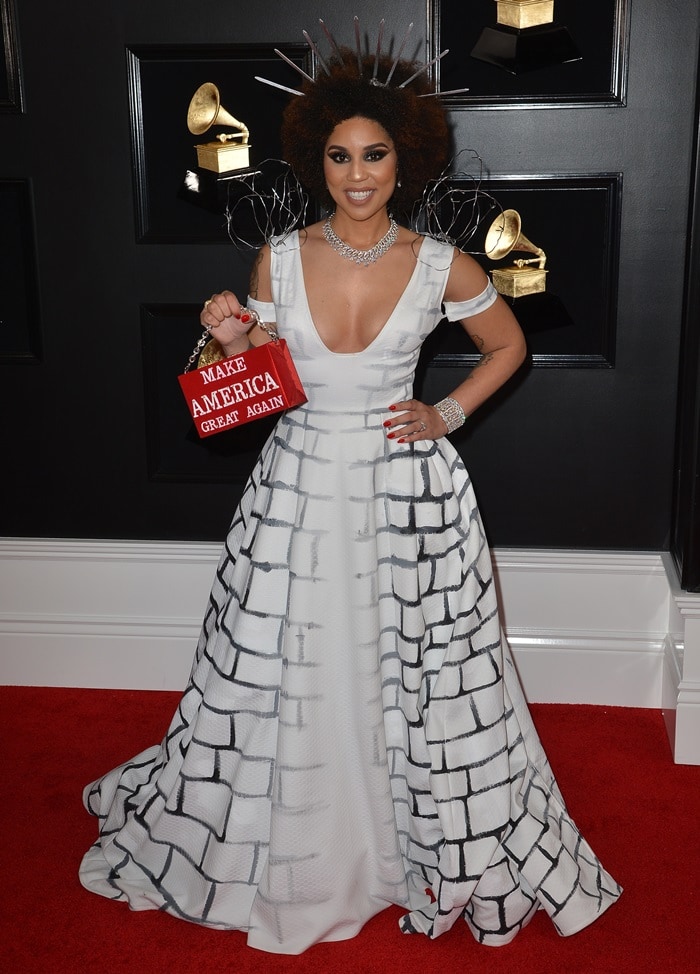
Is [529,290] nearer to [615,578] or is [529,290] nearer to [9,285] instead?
[615,578]

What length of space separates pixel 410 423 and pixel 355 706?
59 centimetres

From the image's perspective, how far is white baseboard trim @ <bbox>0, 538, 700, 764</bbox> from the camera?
10.1 ft

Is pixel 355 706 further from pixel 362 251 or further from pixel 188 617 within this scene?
pixel 188 617

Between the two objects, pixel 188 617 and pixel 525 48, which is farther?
pixel 188 617

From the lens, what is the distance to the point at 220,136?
110 inches

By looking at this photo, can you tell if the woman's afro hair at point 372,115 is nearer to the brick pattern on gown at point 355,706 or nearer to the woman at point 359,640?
the woman at point 359,640

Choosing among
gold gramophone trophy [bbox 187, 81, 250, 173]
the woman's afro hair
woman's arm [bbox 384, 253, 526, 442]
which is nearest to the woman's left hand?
woman's arm [bbox 384, 253, 526, 442]

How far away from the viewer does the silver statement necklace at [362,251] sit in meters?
2.19

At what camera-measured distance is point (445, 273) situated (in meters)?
2.23

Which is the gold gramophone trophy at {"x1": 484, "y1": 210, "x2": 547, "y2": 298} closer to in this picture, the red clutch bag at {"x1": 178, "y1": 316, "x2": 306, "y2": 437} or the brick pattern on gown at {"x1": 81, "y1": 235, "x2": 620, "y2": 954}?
the brick pattern on gown at {"x1": 81, "y1": 235, "x2": 620, "y2": 954}

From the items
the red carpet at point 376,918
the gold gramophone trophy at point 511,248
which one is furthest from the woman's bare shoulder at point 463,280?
the red carpet at point 376,918

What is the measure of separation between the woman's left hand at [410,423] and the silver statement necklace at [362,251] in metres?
0.29

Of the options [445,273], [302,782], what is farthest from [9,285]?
[302,782]

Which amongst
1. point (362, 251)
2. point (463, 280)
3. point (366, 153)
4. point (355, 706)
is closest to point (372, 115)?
point (366, 153)
